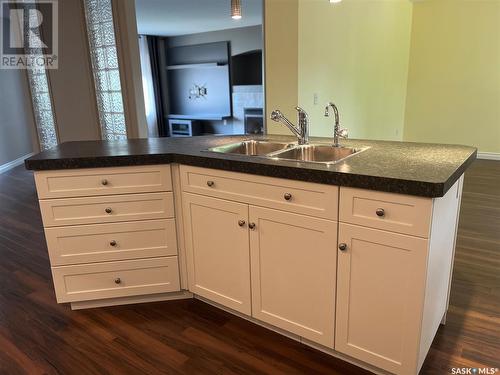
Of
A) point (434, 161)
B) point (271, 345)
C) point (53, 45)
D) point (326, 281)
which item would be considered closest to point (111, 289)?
point (271, 345)

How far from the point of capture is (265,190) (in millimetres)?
1765

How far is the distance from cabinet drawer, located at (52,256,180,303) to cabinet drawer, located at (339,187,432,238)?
1144 millimetres

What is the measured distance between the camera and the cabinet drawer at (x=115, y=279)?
2.21 m

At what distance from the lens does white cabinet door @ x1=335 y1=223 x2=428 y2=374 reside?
1.46m

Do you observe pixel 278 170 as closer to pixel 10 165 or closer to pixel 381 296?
pixel 381 296

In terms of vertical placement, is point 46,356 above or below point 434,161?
below

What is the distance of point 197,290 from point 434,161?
4.67ft

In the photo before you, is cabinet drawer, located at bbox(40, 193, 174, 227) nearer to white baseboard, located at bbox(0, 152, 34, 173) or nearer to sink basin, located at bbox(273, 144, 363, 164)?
sink basin, located at bbox(273, 144, 363, 164)

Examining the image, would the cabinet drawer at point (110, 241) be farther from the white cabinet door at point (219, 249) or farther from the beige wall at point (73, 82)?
the beige wall at point (73, 82)

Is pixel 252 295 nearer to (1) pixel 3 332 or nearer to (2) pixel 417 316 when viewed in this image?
(2) pixel 417 316

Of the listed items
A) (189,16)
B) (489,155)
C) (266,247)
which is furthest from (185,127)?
(266,247)

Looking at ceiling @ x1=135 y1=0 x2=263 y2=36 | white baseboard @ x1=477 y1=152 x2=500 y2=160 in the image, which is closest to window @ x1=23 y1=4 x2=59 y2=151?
ceiling @ x1=135 y1=0 x2=263 y2=36

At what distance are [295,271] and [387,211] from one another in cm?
54

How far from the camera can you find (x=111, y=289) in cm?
226
